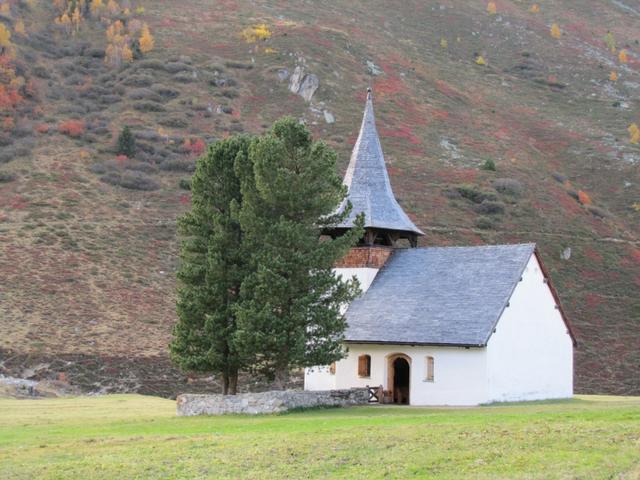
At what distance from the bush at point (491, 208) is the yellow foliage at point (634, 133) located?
111 feet

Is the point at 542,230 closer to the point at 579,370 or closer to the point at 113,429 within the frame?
the point at 579,370

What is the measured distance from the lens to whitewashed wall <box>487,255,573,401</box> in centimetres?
3206

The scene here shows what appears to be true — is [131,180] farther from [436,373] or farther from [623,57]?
[623,57]

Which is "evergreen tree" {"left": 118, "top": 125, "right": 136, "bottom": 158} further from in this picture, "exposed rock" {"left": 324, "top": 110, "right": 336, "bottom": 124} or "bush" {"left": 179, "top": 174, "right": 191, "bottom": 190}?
"exposed rock" {"left": 324, "top": 110, "right": 336, "bottom": 124}

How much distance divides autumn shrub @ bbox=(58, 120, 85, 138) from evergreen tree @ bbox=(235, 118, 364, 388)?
165 ft

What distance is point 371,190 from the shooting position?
3916 cm

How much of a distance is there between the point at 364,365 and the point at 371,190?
8240mm

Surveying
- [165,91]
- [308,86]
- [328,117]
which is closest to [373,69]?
[308,86]

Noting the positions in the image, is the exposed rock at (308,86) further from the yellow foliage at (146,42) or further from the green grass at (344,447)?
the green grass at (344,447)

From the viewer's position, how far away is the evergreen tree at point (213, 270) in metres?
31.5

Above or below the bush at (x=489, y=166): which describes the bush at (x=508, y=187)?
below

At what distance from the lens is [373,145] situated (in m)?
40.5

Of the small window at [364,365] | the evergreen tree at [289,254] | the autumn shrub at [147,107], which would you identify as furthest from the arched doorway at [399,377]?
the autumn shrub at [147,107]

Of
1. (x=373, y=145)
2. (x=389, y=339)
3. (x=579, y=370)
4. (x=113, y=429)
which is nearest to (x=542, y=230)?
(x=579, y=370)
